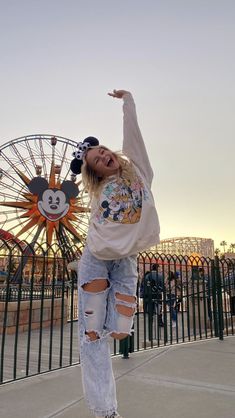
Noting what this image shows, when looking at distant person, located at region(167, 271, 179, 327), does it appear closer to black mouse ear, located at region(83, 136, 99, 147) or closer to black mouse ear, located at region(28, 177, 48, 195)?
black mouse ear, located at region(83, 136, 99, 147)

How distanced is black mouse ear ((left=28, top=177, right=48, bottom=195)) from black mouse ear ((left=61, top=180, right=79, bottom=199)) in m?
1.06

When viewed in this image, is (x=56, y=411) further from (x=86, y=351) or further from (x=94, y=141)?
(x=94, y=141)

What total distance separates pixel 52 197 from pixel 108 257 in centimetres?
1896

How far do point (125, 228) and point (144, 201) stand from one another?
0.22 m

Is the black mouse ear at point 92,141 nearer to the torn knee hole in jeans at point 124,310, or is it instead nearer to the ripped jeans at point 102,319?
the ripped jeans at point 102,319

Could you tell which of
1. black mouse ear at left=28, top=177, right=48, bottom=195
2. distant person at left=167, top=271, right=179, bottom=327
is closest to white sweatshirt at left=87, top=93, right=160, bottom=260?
distant person at left=167, top=271, right=179, bottom=327

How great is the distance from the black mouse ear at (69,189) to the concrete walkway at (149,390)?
17.5 meters

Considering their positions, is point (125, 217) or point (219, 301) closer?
point (125, 217)

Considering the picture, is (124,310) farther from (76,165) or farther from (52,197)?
(52,197)

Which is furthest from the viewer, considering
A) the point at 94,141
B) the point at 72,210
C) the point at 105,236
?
the point at 72,210

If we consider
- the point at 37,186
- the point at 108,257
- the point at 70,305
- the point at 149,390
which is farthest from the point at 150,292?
the point at 37,186

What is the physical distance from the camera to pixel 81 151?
2240 millimetres

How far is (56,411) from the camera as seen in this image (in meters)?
2.37

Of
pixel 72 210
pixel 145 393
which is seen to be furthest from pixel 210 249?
pixel 145 393
